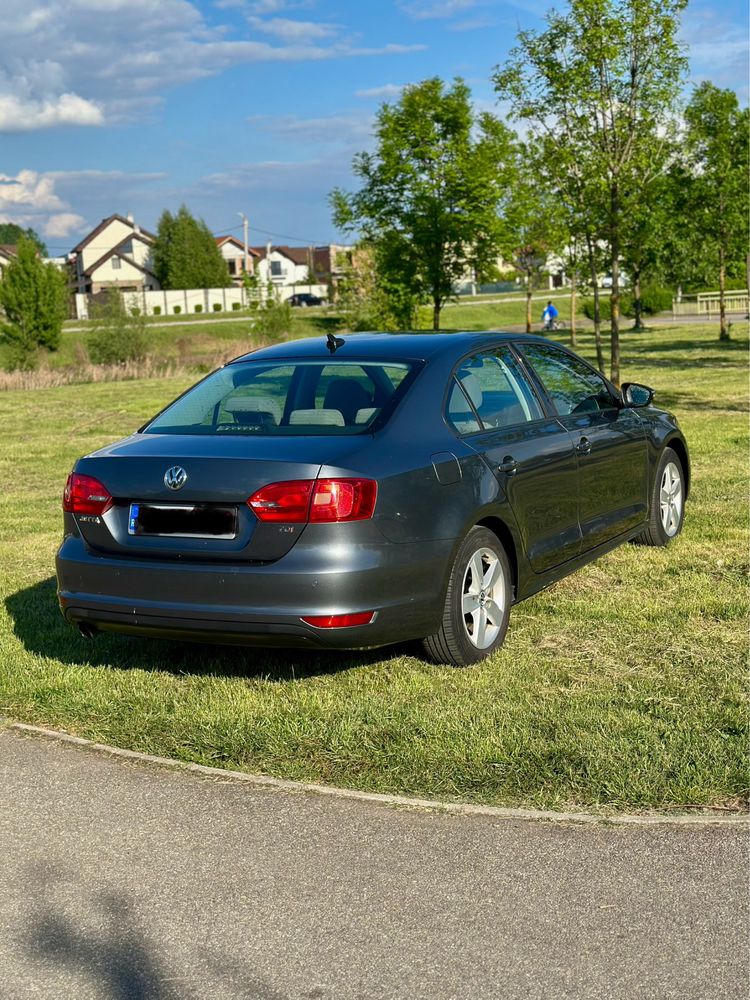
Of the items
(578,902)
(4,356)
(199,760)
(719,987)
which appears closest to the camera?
(719,987)

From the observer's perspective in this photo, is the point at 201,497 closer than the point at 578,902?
No

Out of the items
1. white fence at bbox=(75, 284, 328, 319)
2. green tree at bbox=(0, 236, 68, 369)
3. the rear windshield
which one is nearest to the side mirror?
the rear windshield

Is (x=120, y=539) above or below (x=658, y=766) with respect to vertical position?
above

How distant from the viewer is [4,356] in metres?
45.2

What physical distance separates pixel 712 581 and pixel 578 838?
12.1 ft

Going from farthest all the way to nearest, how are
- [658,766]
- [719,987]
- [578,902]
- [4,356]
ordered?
[4,356] < [658,766] < [578,902] < [719,987]

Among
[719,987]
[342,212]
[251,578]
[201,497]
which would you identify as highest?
[342,212]

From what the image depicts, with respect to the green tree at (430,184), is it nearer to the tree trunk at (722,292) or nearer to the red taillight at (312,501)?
the tree trunk at (722,292)

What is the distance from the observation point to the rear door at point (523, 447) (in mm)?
6211

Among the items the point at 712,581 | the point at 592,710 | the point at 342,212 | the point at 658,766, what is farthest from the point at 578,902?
the point at 342,212

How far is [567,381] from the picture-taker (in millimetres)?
7512

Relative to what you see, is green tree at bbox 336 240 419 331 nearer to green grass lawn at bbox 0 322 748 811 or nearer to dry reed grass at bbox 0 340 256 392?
dry reed grass at bbox 0 340 256 392

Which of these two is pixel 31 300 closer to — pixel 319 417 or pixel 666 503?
pixel 666 503

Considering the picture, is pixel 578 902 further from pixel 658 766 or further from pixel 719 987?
pixel 658 766
